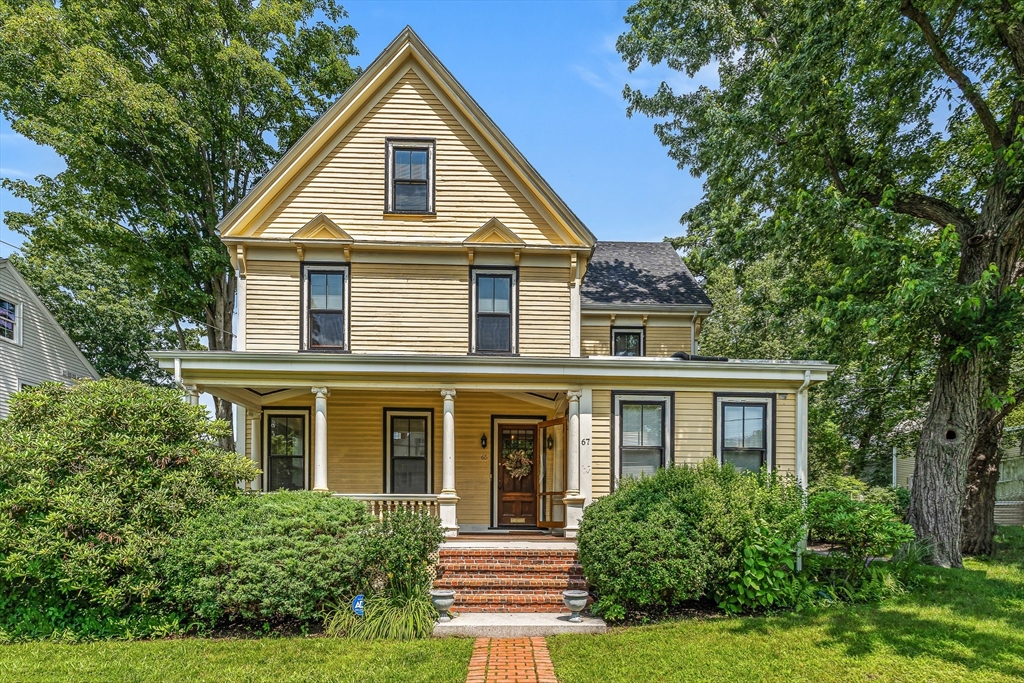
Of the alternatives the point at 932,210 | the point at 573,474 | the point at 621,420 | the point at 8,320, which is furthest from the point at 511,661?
the point at 8,320

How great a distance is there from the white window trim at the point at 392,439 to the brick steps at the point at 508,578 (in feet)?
10.4

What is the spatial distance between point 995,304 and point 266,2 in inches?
815

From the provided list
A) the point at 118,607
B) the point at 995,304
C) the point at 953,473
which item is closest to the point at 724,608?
the point at 953,473

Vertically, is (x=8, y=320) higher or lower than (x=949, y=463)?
higher

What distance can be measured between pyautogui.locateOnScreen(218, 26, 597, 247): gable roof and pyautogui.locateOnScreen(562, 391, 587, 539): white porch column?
396 cm

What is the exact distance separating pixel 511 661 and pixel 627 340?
964 cm

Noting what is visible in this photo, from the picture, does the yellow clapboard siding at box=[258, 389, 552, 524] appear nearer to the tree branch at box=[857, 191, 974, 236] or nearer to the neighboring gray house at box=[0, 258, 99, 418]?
the tree branch at box=[857, 191, 974, 236]

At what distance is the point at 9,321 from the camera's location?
1683 centimetres

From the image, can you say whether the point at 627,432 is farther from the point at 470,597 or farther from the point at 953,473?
the point at 953,473

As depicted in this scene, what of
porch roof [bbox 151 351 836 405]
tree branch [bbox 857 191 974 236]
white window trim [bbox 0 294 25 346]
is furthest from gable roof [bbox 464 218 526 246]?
white window trim [bbox 0 294 25 346]

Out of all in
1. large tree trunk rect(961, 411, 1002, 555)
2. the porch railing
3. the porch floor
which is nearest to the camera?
the porch floor

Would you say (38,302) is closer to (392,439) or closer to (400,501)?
(392,439)

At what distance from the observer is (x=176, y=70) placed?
17047 millimetres

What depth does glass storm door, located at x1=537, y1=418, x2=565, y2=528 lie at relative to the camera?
37.5ft
